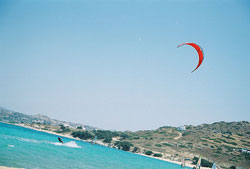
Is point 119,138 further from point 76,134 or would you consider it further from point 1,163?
point 1,163

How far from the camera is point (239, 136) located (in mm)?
85812

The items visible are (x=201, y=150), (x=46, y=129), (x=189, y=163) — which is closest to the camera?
(x=189, y=163)

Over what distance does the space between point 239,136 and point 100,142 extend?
51.5 meters

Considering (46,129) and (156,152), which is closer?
(156,152)

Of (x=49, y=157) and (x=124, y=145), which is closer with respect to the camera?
(x=49, y=157)

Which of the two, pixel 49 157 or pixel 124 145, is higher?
pixel 49 157

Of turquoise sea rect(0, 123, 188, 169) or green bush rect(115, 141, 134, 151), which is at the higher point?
turquoise sea rect(0, 123, 188, 169)

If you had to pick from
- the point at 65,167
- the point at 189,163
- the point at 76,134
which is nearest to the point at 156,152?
the point at 189,163

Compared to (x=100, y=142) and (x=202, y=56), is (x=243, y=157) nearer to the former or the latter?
(x=100, y=142)

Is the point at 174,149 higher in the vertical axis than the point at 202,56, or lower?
lower

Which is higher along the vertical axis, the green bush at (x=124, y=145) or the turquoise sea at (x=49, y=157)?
the turquoise sea at (x=49, y=157)

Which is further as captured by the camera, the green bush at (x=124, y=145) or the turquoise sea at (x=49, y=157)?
the green bush at (x=124, y=145)

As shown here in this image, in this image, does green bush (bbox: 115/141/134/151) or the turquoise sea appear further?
green bush (bbox: 115/141/134/151)

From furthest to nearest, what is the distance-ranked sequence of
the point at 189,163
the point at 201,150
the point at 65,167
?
the point at 201,150 → the point at 189,163 → the point at 65,167
